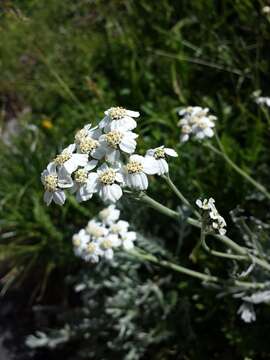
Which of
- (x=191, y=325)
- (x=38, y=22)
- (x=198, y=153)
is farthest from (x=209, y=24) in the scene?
(x=191, y=325)

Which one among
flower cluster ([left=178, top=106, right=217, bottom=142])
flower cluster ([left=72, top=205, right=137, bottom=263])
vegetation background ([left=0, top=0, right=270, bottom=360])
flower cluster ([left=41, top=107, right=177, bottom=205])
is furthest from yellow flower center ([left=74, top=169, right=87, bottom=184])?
flower cluster ([left=178, top=106, right=217, bottom=142])

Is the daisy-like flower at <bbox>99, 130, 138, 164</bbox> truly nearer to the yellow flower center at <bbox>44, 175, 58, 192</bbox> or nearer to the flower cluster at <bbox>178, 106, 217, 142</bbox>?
the yellow flower center at <bbox>44, 175, 58, 192</bbox>

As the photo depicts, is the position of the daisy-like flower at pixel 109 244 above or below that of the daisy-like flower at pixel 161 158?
below

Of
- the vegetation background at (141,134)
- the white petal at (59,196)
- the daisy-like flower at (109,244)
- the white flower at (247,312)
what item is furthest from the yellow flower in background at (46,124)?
the white petal at (59,196)

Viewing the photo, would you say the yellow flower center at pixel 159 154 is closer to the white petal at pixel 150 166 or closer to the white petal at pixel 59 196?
the white petal at pixel 150 166

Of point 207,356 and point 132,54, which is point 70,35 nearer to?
point 132,54
